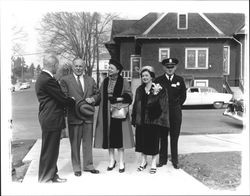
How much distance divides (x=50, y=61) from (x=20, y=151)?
3222mm

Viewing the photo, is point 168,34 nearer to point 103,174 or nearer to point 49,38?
point 49,38

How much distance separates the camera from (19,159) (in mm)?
5812

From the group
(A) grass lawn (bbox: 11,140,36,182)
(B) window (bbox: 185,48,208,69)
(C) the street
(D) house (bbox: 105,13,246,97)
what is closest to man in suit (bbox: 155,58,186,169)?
(A) grass lawn (bbox: 11,140,36,182)

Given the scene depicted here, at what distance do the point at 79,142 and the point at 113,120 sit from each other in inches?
25.5

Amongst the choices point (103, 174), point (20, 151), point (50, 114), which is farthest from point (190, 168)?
point (20, 151)

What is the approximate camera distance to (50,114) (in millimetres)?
4133

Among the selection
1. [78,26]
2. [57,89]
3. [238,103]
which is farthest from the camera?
[238,103]

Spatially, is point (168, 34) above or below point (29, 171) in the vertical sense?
above

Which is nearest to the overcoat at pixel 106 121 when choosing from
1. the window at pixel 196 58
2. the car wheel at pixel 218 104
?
the car wheel at pixel 218 104

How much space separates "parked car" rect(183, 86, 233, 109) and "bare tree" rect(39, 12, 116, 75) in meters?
7.91

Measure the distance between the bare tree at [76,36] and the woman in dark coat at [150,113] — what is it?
4038 mm

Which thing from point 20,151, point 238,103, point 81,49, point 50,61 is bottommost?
point 20,151

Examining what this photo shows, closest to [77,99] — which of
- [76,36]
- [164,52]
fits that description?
[76,36]

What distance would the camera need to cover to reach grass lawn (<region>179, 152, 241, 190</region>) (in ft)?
14.8
